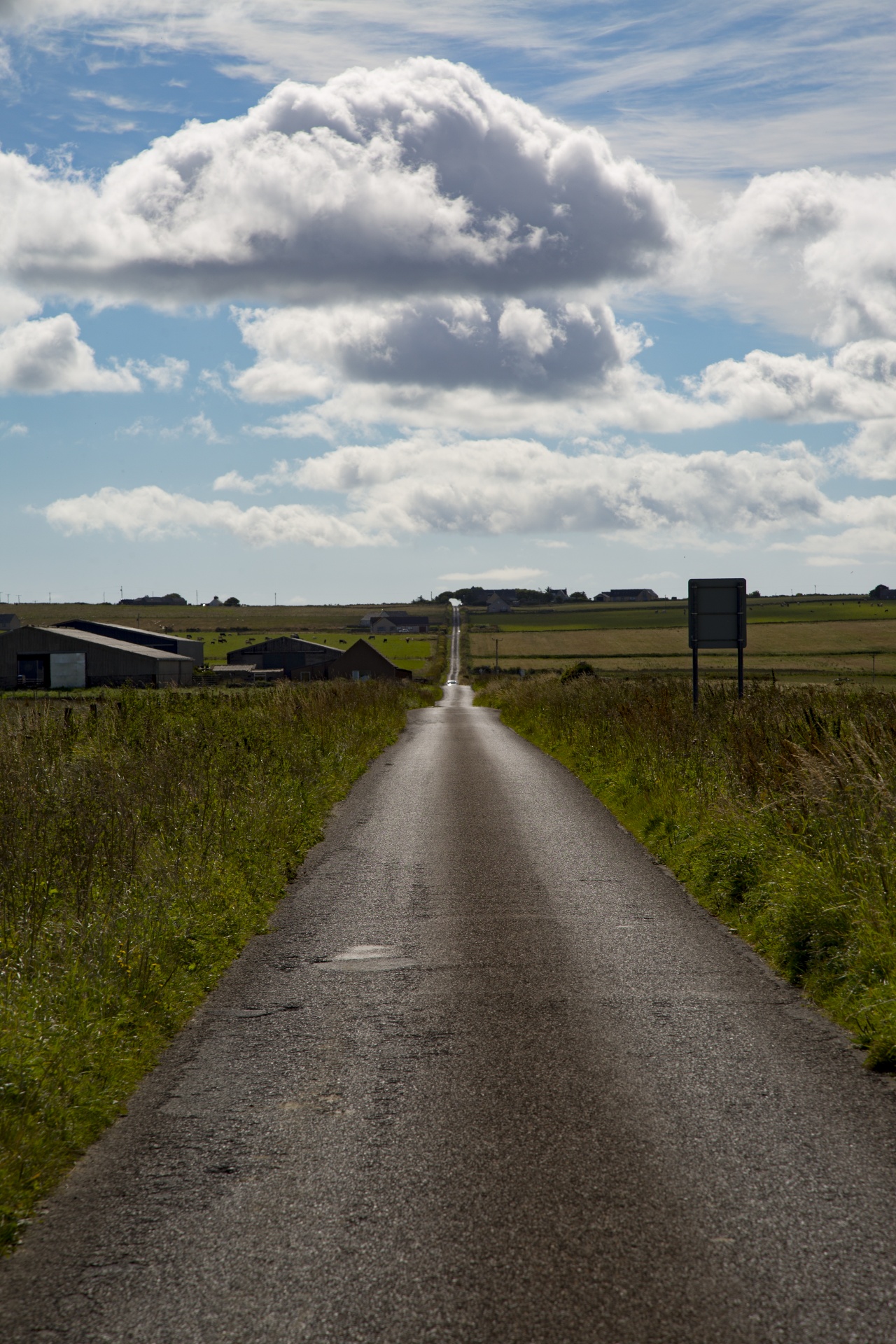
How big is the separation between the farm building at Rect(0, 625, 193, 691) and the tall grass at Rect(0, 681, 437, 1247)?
74.1 m

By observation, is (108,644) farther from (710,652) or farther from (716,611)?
(716,611)

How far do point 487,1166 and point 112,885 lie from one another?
17.5 feet

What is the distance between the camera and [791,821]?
10.7 metres

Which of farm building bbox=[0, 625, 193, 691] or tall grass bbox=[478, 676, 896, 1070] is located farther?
farm building bbox=[0, 625, 193, 691]

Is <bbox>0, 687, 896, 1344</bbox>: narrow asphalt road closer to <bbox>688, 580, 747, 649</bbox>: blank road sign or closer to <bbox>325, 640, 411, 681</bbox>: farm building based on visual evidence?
<bbox>688, 580, 747, 649</bbox>: blank road sign

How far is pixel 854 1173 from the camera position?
4.51 metres

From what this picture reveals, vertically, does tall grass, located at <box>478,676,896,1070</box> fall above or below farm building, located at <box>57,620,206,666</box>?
below

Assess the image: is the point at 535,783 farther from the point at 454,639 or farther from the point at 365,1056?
the point at 454,639

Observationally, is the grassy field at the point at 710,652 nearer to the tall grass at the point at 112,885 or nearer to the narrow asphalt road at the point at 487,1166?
the tall grass at the point at 112,885

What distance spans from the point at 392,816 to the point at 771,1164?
11099mm

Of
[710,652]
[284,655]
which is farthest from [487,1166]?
[284,655]

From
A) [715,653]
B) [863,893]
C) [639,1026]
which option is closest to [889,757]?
[863,893]

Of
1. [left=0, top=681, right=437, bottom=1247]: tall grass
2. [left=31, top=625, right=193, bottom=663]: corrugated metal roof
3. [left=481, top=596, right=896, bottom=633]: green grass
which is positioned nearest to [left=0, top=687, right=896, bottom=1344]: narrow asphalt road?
[left=0, top=681, right=437, bottom=1247]: tall grass

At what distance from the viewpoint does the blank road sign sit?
68.1 feet
